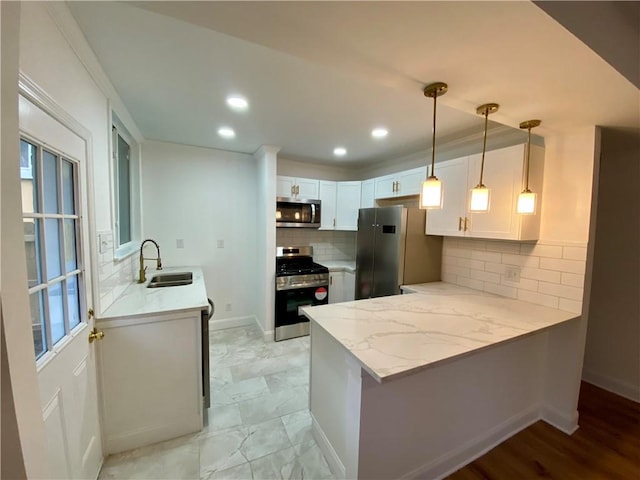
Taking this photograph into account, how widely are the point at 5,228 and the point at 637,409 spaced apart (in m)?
3.99

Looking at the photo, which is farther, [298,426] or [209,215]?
[209,215]

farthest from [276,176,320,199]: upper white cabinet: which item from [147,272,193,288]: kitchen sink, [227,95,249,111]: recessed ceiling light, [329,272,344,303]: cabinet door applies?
[147,272,193,288]: kitchen sink

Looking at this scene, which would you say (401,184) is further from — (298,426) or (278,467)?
(278,467)

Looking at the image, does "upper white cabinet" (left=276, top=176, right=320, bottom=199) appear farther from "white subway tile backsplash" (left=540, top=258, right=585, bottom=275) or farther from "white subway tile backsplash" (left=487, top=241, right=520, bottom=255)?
"white subway tile backsplash" (left=540, top=258, right=585, bottom=275)

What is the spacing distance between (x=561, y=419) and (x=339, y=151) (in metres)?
3.25

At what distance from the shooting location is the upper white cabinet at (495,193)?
1972mm

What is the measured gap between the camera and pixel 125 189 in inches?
107

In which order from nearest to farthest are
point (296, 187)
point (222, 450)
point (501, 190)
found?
point (222, 450)
point (501, 190)
point (296, 187)

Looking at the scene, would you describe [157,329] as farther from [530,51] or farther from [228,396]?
[530,51]

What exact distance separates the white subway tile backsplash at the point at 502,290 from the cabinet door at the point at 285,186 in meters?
2.47

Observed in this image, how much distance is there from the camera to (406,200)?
133 inches

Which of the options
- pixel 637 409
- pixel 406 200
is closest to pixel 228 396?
pixel 406 200

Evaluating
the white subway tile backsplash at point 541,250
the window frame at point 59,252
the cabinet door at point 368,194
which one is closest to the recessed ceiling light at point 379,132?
the cabinet door at point 368,194

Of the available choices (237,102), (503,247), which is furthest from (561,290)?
(237,102)
